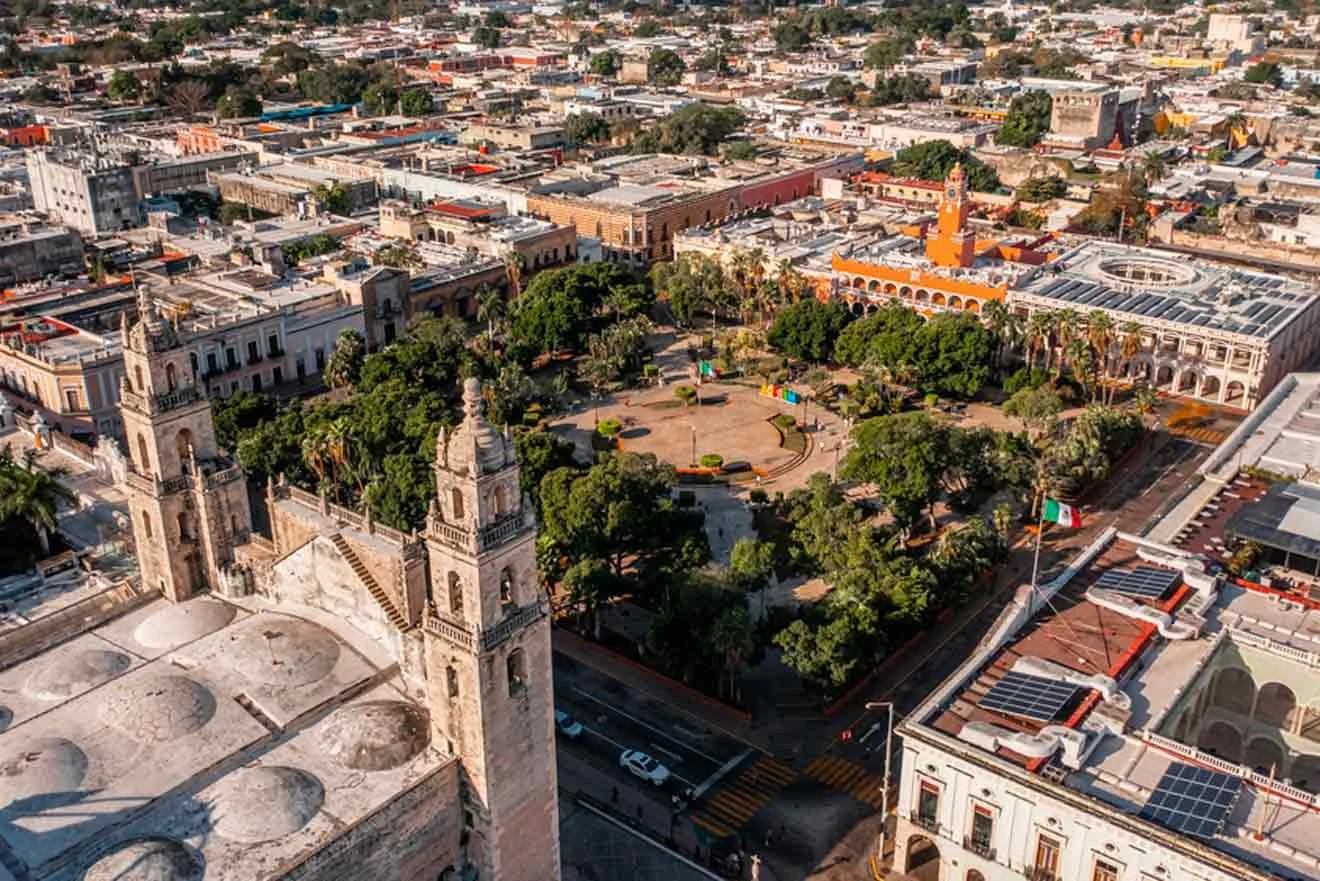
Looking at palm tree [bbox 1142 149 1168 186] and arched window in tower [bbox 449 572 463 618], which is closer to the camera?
arched window in tower [bbox 449 572 463 618]

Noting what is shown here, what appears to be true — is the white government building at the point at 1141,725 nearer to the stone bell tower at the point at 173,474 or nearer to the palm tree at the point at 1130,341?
the palm tree at the point at 1130,341

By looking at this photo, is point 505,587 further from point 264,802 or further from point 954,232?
point 954,232

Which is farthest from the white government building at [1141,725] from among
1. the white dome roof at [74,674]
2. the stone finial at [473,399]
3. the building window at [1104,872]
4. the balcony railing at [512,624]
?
the white dome roof at [74,674]

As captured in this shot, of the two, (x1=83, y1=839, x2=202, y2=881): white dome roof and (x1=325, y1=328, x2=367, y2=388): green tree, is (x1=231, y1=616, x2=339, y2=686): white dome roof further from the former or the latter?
(x1=325, y1=328, x2=367, y2=388): green tree

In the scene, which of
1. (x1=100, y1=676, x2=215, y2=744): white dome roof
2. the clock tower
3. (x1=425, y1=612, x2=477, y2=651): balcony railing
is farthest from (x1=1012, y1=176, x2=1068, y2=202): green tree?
(x1=100, y1=676, x2=215, y2=744): white dome roof

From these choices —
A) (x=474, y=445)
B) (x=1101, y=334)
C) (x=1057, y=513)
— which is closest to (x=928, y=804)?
(x=1057, y=513)

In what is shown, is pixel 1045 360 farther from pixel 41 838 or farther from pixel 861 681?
pixel 41 838

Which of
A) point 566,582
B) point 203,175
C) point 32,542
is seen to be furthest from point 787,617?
point 203,175
